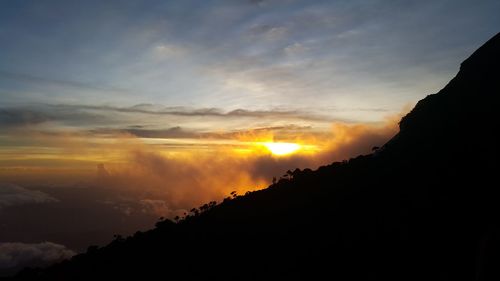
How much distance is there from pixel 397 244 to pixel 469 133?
43.5ft

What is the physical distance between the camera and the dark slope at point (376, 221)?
25.4 meters

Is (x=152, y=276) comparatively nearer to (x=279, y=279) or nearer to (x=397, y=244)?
(x=279, y=279)

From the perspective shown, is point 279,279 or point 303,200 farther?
point 303,200

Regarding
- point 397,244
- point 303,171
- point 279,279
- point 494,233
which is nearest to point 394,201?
point 397,244

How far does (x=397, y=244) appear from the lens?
89.5ft

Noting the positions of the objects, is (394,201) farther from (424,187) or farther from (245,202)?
(245,202)

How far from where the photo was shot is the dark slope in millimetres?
25359

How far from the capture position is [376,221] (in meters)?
31.3

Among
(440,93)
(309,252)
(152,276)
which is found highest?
(440,93)

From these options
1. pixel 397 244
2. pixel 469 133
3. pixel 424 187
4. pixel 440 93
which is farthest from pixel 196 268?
pixel 440 93

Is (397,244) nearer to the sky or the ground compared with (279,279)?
nearer to the sky

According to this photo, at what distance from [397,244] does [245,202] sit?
79.0ft

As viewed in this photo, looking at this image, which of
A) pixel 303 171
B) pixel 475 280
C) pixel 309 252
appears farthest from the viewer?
pixel 303 171

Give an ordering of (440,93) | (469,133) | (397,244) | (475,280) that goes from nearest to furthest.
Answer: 1. (475,280)
2. (397,244)
3. (469,133)
4. (440,93)
